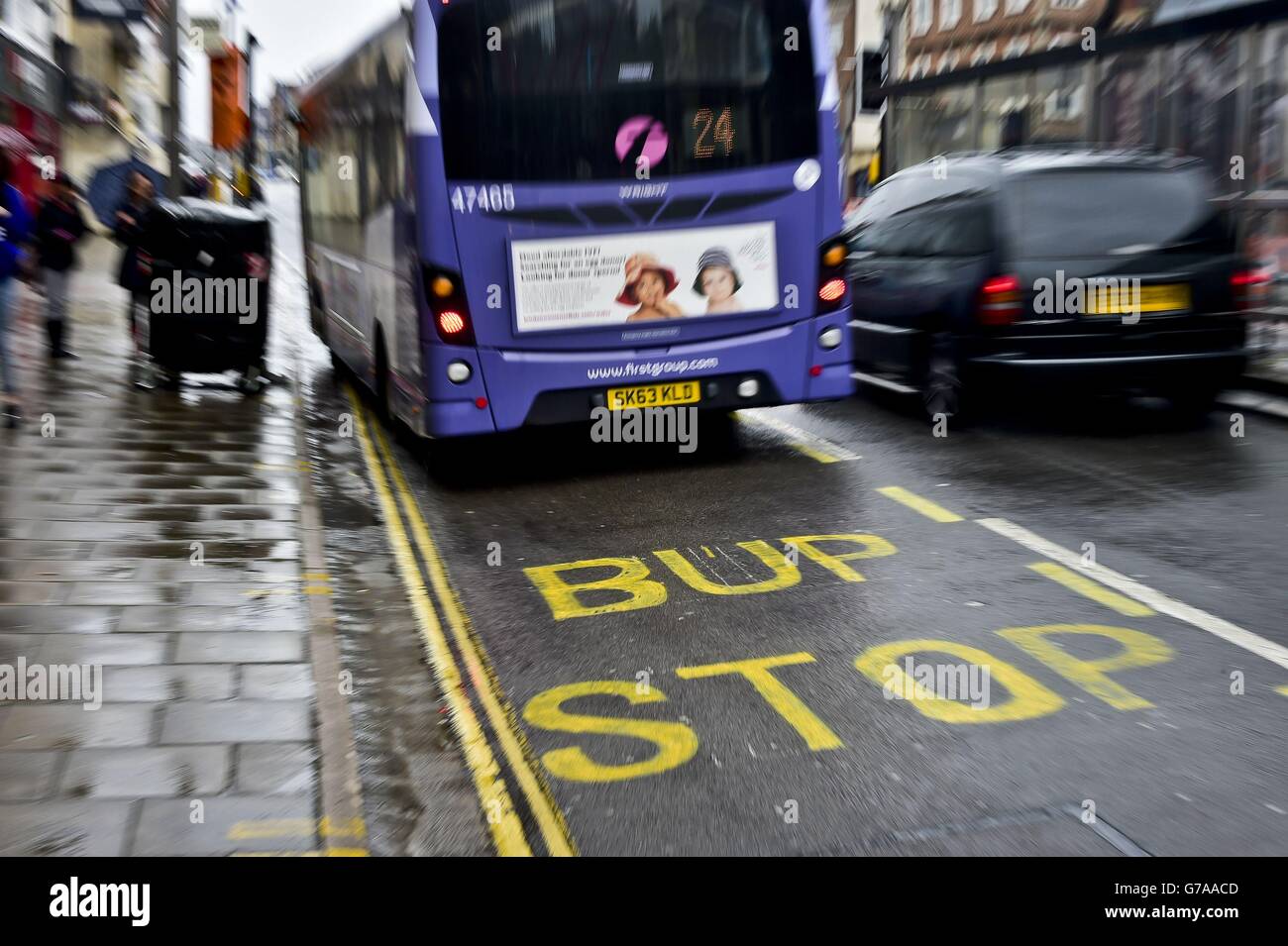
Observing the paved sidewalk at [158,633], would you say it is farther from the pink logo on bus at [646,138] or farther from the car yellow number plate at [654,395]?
the pink logo on bus at [646,138]

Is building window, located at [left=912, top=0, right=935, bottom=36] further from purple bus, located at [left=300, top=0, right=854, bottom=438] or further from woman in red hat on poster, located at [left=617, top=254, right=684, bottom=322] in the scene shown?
woman in red hat on poster, located at [left=617, top=254, right=684, bottom=322]

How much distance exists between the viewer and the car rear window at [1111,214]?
31.9ft

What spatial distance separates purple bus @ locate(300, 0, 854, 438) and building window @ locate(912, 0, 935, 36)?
3389cm

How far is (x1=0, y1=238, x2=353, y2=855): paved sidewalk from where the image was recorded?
423 cm

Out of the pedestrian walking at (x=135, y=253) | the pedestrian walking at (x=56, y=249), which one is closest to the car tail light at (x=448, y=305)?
the pedestrian walking at (x=135, y=253)

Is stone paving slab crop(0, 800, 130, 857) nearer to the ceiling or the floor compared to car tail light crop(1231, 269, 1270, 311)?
nearer to the floor

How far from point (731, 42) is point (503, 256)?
1976 millimetres

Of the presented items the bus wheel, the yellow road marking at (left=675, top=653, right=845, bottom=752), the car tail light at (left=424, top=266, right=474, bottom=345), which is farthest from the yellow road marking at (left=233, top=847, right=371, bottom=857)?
the bus wheel

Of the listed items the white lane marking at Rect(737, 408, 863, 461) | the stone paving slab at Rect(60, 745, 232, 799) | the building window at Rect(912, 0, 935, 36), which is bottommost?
the stone paving slab at Rect(60, 745, 232, 799)

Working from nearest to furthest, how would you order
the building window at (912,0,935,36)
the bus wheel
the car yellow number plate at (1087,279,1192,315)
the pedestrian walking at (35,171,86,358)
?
the car yellow number plate at (1087,279,1192,315), the bus wheel, the pedestrian walking at (35,171,86,358), the building window at (912,0,935,36)

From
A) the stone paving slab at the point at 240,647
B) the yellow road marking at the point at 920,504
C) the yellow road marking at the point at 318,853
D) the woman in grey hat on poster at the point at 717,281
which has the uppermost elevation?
the woman in grey hat on poster at the point at 717,281

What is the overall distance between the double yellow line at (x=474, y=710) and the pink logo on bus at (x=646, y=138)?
8.41ft

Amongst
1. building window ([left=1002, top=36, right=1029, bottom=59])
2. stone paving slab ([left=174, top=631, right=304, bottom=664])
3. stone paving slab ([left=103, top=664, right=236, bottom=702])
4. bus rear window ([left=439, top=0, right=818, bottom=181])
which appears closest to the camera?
stone paving slab ([left=103, top=664, right=236, bottom=702])

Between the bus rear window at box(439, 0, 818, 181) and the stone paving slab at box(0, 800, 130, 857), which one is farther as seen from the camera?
the bus rear window at box(439, 0, 818, 181)
